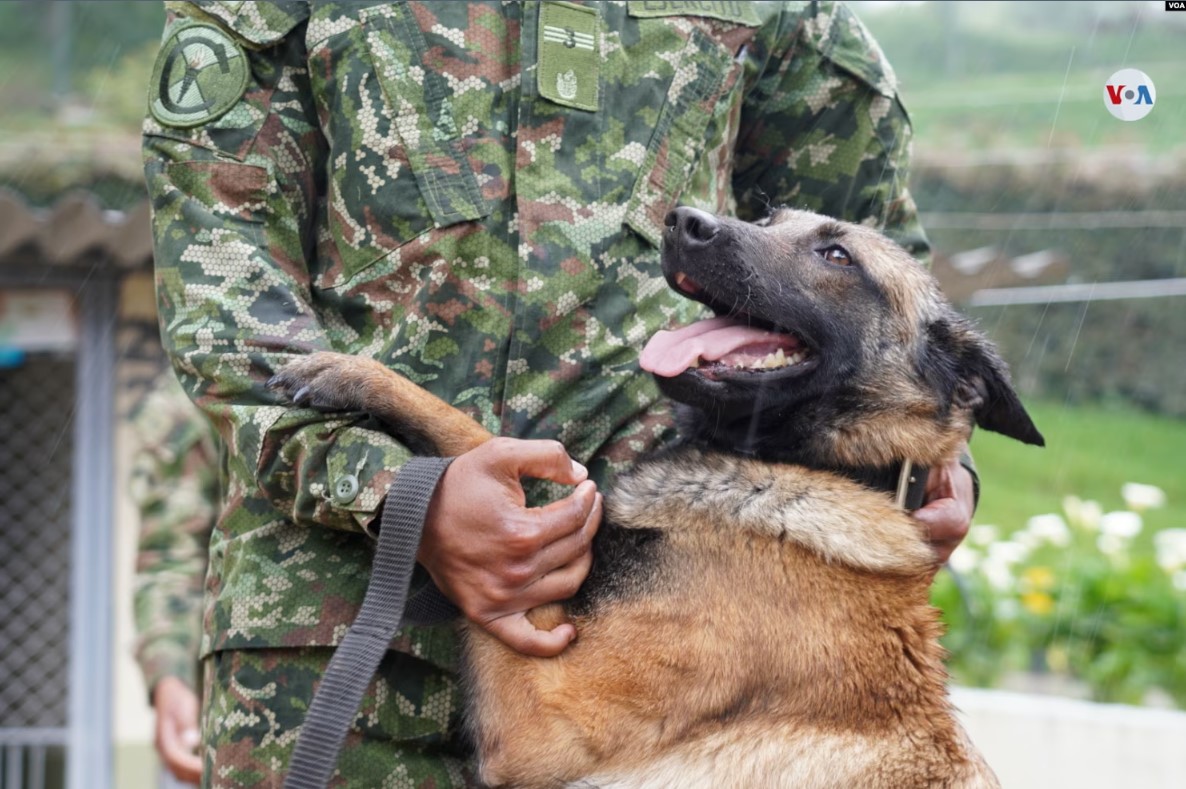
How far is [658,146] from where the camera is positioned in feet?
7.49

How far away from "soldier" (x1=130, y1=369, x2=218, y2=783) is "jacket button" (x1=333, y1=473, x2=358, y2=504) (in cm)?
169

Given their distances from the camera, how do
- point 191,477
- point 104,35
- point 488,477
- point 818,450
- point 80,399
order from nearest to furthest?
1. point 488,477
2. point 818,450
3. point 191,477
4. point 80,399
5. point 104,35

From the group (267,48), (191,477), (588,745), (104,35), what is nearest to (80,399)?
(191,477)

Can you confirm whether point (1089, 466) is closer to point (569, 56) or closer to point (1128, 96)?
point (1128, 96)

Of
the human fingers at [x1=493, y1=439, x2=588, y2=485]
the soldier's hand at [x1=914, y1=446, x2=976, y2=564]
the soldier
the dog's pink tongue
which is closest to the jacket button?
the human fingers at [x1=493, y1=439, x2=588, y2=485]

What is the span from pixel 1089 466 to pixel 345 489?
31.0 ft

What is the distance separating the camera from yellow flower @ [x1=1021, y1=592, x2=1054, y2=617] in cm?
567

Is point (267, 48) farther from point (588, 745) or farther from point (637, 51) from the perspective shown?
point (588, 745)

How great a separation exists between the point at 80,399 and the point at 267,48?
4006mm

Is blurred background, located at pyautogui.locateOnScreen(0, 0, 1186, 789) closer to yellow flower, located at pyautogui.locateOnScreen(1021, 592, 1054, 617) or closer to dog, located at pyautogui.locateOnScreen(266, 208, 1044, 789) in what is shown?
yellow flower, located at pyautogui.locateOnScreen(1021, 592, 1054, 617)

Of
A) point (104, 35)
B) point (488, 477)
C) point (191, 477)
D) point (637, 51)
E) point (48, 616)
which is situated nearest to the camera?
point (488, 477)

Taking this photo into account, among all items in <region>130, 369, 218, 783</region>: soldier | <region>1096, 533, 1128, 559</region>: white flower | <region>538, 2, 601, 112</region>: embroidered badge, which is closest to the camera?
<region>538, 2, 601, 112</region>: embroidered badge

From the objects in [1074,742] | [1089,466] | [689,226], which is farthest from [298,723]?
[1089,466]

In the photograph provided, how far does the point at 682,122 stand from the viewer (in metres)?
2.30
